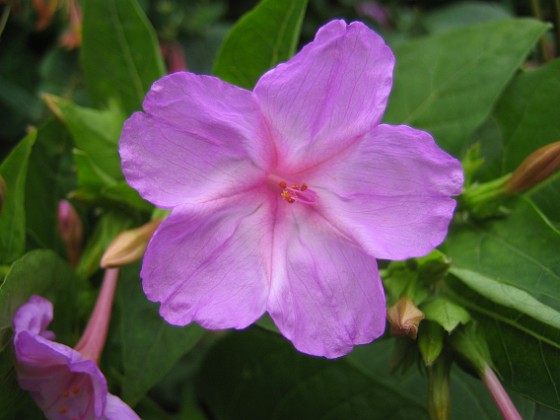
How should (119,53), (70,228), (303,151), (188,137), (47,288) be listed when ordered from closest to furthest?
(188,137) → (303,151) → (47,288) → (70,228) → (119,53)

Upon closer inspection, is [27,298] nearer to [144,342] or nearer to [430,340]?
[144,342]

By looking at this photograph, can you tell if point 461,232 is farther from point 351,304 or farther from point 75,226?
point 75,226

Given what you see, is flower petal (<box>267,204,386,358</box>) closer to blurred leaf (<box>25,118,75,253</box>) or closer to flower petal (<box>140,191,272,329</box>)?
flower petal (<box>140,191,272,329</box>)

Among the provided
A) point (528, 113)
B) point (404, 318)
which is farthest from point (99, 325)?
point (528, 113)

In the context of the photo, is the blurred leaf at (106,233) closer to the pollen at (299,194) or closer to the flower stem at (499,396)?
the pollen at (299,194)

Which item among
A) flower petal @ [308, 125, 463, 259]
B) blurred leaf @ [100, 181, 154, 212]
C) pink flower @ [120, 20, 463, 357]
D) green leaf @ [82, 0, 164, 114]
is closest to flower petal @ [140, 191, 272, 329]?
pink flower @ [120, 20, 463, 357]

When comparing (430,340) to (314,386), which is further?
(314,386)
